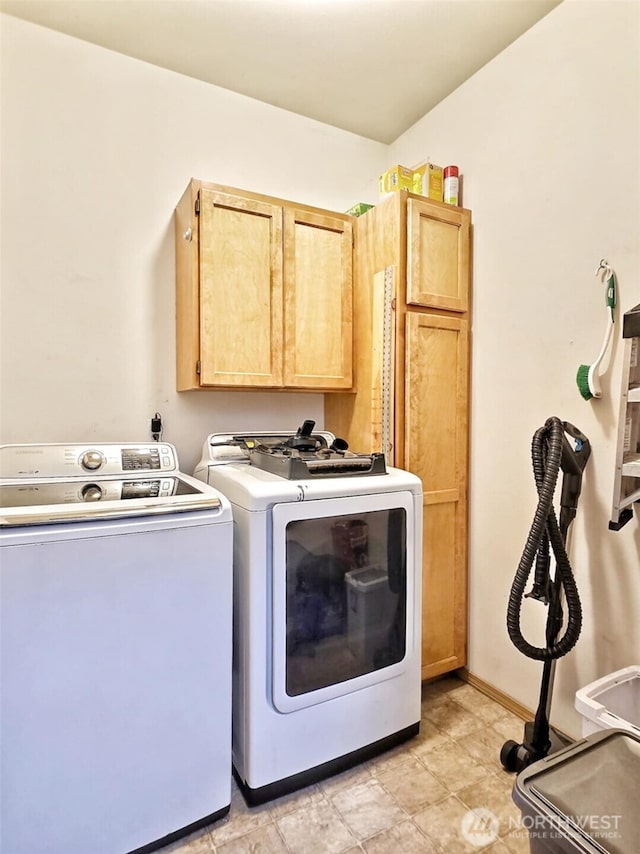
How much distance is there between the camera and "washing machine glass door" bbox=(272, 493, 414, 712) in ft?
4.87

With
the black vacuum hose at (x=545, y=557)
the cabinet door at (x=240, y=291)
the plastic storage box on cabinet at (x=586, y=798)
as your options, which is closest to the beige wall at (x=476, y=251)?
the black vacuum hose at (x=545, y=557)

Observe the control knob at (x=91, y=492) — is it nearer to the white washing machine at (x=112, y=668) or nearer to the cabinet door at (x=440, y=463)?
the white washing machine at (x=112, y=668)

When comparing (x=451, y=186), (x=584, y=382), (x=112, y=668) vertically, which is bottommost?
(x=112, y=668)

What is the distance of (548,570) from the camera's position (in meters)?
1.54

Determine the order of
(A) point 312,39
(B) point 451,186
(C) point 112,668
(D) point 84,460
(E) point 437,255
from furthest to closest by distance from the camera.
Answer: (B) point 451,186, (E) point 437,255, (A) point 312,39, (D) point 84,460, (C) point 112,668

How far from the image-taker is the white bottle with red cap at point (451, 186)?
2.13 m

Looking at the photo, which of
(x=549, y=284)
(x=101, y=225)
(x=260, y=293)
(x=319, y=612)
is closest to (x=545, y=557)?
(x=319, y=612)

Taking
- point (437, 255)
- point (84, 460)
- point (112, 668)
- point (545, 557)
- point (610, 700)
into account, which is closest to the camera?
point (112, 668)

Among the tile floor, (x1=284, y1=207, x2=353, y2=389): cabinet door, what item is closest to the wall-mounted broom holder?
the tile floor

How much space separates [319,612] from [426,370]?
110 cm

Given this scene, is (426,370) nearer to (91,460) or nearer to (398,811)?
(91,460)

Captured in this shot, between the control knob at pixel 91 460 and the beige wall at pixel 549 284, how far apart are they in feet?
5.26

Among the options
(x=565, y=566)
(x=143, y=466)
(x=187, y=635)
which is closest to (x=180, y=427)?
(x=143, y=466)

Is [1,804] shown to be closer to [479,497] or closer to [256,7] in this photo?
[479,497]
